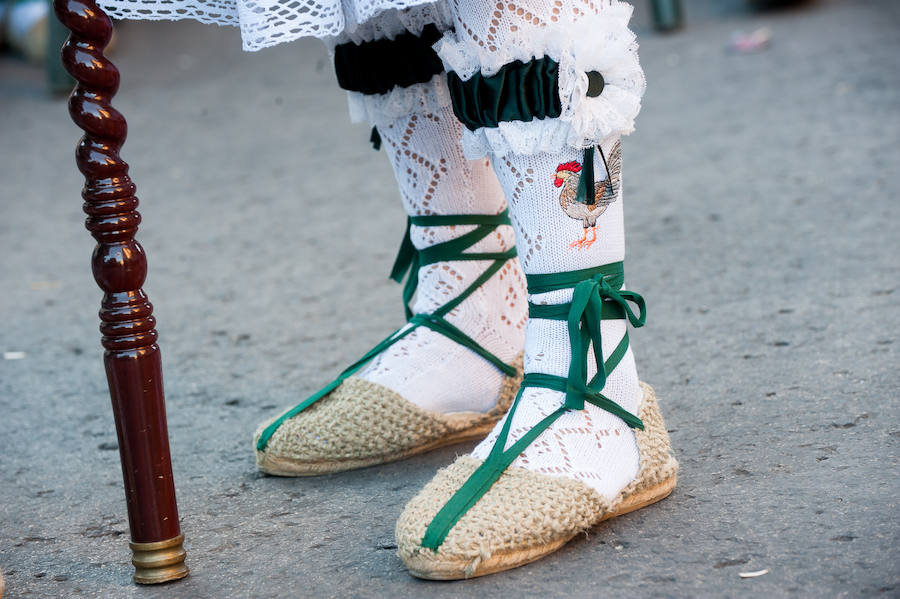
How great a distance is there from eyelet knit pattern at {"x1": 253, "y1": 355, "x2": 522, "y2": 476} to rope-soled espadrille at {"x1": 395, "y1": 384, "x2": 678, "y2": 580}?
0.21 m

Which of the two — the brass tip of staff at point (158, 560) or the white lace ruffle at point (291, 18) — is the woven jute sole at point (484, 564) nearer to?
the brass tip of staff at point (158, 560)

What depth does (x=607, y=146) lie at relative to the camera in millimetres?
1010

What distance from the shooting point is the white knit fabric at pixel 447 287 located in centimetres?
125

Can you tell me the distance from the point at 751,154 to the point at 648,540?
1838 mm

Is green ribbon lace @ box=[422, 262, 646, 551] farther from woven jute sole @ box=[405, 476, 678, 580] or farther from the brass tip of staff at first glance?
the brass tip of staff

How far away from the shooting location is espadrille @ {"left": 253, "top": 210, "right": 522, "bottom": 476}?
1214mm

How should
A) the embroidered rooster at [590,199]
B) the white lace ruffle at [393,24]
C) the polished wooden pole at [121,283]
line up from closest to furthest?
1. the polished wooden pole at [121,283]
2. the embroidered rooster at [590,199]
3. the white lace ruffle at [393,24]

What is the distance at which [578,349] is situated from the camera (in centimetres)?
102

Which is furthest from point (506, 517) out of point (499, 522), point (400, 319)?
point (400, 319)

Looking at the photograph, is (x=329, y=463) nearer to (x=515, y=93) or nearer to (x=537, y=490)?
(x=537, y=490)

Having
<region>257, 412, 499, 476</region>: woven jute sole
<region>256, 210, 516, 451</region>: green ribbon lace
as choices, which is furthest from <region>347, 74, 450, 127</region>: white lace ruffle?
<region>257, 412, 499, 476</region>: woven jute sole

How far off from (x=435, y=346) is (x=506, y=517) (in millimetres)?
352

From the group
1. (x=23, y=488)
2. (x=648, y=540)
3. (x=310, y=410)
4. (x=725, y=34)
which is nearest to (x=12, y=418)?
(x=23, y=488)

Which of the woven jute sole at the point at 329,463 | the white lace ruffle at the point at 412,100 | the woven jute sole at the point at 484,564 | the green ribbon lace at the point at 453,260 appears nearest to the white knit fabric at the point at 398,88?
the white lace ruffle at the point at 412,100
